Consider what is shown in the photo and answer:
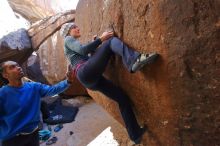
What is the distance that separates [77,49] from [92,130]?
3.35 meters

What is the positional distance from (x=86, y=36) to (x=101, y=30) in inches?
20.7

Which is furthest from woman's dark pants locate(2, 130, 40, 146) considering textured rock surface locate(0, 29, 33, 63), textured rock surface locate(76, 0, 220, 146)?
textured rock surface locate(0, 29, 33, 63)

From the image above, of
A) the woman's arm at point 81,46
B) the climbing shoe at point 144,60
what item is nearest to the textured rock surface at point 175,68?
the climbing shoe at point 144,60

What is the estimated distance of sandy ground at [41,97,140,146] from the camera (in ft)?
16.2

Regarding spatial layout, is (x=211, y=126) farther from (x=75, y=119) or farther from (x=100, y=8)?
(x=75, y=119)

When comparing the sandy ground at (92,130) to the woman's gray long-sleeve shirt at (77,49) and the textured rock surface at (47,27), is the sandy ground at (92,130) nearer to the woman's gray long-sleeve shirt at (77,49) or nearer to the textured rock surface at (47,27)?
the woman's gray long-sleeve shirt at (77,49)

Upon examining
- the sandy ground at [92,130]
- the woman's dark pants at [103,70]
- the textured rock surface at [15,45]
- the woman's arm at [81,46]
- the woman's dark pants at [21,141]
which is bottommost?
the sandy ground at [92,130]

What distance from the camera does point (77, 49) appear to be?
2971 millimetres

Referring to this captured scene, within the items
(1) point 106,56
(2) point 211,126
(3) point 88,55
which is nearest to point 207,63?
(2) point 211,126

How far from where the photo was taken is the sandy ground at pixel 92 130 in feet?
16.2

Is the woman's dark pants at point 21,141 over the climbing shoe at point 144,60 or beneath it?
beneath

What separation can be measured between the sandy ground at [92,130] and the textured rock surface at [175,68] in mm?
1664

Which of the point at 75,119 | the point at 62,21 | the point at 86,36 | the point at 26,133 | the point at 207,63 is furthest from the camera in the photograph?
the point at 62,21

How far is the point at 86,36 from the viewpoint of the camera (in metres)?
3.85
